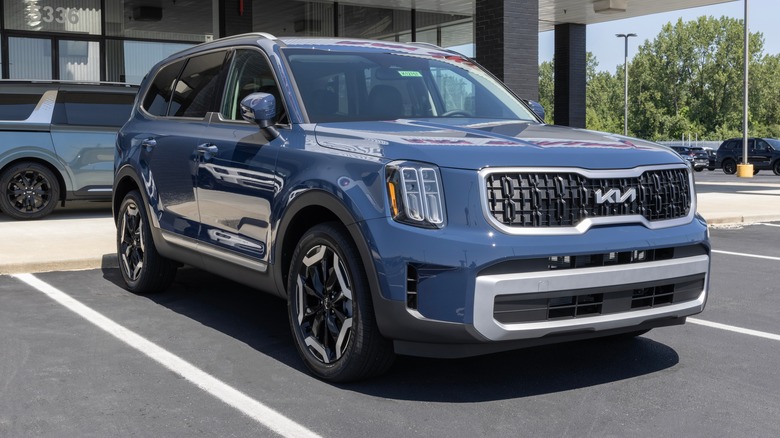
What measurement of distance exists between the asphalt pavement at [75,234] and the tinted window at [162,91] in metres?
2.05

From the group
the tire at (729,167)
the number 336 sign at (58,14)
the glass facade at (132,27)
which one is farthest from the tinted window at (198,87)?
the tire at (729,167)

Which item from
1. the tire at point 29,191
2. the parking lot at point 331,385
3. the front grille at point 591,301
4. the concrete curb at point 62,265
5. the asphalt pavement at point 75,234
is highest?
the tire at point 29,191

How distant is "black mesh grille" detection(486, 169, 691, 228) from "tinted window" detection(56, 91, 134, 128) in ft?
32.3

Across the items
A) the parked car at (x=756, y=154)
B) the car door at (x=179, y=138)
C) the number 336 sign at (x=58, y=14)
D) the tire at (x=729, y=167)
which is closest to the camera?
the car door at (x=179, y=138)

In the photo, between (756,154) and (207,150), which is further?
(756,154)

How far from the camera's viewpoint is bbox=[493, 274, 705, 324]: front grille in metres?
4.30

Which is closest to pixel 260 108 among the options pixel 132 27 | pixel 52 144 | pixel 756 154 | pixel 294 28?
pixel 52 144

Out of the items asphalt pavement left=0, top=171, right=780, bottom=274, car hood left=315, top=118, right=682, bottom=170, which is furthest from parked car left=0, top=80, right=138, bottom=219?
car hood left=315, top=118, right=682, bottom=170

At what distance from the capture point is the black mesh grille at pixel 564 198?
4.36 m

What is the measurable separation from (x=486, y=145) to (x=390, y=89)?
4.71 ft

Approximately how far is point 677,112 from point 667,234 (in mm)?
104424

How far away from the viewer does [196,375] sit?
16.5 feet

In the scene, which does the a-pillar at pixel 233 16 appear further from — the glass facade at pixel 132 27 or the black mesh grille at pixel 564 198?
the black mesh grille at pixel 564 198

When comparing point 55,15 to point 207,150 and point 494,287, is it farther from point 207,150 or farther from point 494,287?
point 494,287
